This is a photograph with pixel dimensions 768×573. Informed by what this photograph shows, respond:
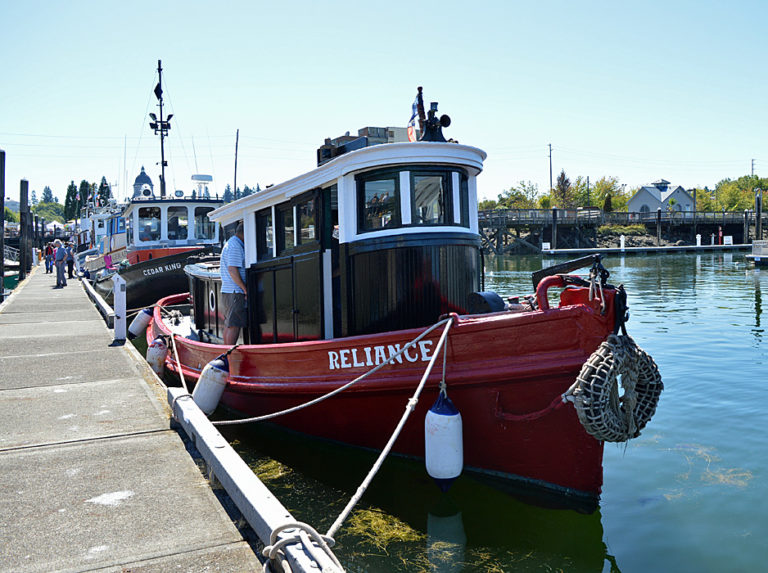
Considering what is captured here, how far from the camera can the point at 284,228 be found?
23.5ft

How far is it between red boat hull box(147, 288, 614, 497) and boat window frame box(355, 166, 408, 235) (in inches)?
42.2

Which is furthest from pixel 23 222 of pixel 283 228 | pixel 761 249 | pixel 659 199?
pixel 659 199

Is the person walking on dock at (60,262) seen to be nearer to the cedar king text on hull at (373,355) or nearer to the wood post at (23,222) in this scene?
the wood post at (23,222)

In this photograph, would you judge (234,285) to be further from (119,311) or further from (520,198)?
(520,198)

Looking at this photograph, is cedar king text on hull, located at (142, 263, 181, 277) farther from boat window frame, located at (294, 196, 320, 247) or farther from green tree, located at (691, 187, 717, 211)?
green tree, located at (691, 187, 717, 211)

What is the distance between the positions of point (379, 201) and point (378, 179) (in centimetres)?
20

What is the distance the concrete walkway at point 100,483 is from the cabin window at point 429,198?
2923 millimetres

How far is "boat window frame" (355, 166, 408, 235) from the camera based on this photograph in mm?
5846

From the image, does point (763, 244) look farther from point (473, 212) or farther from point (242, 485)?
point (242, 485)

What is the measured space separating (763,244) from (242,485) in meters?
35.0

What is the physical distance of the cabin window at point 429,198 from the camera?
5.88 metres

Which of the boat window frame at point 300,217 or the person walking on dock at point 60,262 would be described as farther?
the person walking on dock at point 60,262

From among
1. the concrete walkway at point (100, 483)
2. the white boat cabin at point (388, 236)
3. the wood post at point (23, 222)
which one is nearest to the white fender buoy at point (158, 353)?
the concrete walkway at point (100, 483)

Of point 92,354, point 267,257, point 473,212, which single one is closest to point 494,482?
point 473,212
